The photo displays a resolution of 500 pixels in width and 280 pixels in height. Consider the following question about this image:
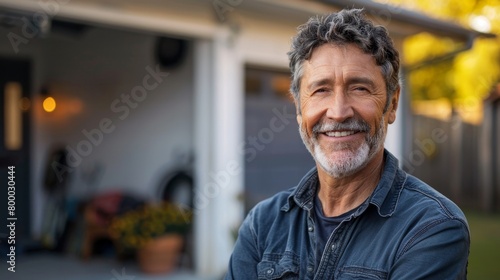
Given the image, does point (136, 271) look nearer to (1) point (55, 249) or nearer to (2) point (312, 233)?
(1) point (55, 249)

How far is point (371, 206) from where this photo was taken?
163cm

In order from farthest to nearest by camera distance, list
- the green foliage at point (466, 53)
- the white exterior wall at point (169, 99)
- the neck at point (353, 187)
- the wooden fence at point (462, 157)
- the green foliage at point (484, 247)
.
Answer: the wooden fence at point (462, 157) → the green foliage at point (466, 53) → the green foliage at point (484, 247) → the white exterior wall at point (169, 99) → the neck at point (353, 187)

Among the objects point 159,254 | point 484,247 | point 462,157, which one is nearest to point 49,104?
point 159,254

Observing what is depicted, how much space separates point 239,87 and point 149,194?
1788 mm

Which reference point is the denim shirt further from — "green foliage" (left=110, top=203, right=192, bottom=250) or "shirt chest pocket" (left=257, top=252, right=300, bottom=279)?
"green foliage" (left=110, top=203, right=192, bottom=250)

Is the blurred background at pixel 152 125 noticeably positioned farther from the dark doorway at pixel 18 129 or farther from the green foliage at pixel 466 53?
the green foliage at pixel 466 53

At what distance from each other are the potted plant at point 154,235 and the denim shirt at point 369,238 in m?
3.97

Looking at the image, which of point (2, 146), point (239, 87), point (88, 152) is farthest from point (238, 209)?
point (2, 146)

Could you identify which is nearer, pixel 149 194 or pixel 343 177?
pixel 343 177

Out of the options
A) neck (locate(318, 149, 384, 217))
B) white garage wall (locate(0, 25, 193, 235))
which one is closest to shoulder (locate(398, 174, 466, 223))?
neck (locate(318, 149, 384, 217))

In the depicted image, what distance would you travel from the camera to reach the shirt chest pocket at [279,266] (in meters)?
1.69

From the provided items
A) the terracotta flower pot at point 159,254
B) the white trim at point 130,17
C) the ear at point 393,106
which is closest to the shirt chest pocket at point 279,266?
the ear at point 393,106

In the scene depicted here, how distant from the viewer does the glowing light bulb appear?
7.25 meters

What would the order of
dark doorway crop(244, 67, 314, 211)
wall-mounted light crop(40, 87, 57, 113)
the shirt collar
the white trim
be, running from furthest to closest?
1. wall-mounted light crop(40, 87, 57, 113)
2. dark doorway crop(244, 67, 314, 211)
3. the white trim
4. the shirt collar
